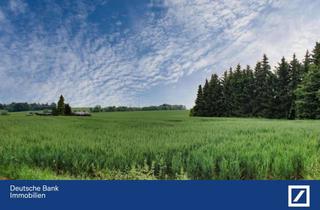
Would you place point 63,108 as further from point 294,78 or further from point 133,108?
point 294,78

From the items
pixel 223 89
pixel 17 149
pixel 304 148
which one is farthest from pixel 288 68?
pixel 17 149

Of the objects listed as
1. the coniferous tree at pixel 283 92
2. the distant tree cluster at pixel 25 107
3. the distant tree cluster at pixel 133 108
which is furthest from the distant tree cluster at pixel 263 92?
the distant tree cluster at pixel 25 107

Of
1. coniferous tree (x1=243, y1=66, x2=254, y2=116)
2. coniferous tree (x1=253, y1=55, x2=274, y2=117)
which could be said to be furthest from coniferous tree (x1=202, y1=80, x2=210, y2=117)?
coniferous tree (x1=253, y1=55, x2=274, y2=117)

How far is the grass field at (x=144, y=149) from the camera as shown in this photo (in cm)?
492

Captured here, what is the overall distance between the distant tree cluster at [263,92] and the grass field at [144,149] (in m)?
0.77

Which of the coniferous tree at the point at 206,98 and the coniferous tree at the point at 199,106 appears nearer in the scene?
the coniferous tree at the point at 206,98

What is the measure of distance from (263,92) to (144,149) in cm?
362

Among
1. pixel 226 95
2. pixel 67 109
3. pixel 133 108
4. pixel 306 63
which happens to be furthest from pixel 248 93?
pixel 67 109

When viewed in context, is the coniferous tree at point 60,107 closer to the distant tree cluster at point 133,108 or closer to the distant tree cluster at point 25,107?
the distant tree cluster at point 25,107

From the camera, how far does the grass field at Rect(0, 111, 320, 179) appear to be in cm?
492

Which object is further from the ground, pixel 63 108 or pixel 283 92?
pixel 283 92

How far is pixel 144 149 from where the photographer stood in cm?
541

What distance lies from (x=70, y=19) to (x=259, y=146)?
411cm

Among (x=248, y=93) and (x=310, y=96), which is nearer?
(x=248, y=93)
